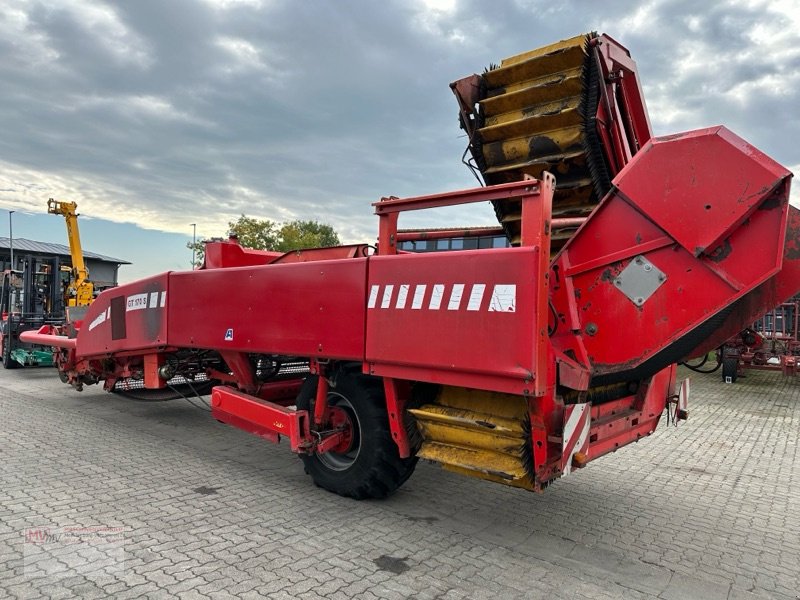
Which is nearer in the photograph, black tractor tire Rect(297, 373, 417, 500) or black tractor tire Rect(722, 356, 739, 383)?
black tractor tire Rect(297, 373, 417, 500)

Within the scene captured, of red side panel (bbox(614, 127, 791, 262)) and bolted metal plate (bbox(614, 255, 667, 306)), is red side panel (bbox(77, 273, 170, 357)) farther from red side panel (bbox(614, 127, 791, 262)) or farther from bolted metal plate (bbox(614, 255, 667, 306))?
red side panel (bbox(614, 127, 791, 262))

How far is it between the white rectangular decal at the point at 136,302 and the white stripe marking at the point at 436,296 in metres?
3.48

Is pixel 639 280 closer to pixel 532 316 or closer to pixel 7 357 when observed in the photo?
pixel 532 316

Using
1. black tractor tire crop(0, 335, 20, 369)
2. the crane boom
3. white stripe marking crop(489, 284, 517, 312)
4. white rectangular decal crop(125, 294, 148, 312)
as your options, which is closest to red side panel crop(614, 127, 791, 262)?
white stripe marking crop(489, 284, 517, 312)

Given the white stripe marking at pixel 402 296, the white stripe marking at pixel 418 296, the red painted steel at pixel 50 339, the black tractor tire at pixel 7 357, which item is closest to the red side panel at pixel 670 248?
the white stripe marking at pixel 418 296

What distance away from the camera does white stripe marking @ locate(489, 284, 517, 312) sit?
2.92 metres

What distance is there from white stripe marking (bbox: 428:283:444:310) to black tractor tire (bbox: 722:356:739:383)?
11.7 meters

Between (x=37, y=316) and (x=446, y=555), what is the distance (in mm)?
12545

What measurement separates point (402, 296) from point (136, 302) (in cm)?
347

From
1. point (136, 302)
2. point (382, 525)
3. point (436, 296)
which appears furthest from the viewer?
point (136, 302)

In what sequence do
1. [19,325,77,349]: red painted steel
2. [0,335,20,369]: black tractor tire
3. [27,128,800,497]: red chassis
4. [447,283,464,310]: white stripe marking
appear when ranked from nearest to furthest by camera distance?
1. [27,128,800,497]: red chassis
2. [447,283,464,310]: white stripe marking
3. [19,325,77,349]: red painted steel
4. [0,335,20,369]: black tractor tire

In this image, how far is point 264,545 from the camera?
3.31 meters

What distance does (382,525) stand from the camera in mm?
3684

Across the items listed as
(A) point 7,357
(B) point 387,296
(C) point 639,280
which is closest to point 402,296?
(B) point 387,296
